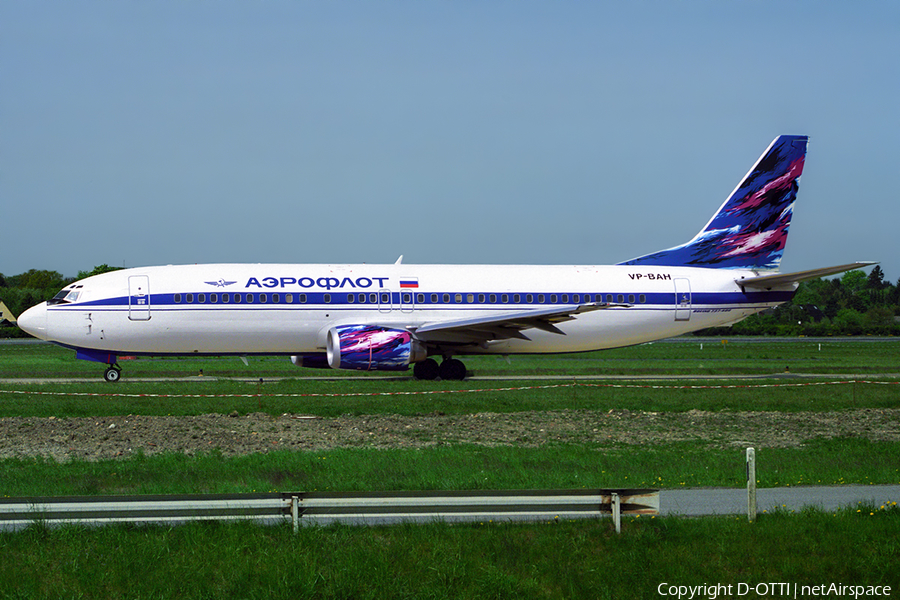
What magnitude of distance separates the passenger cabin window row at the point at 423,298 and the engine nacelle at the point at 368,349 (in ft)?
4.03

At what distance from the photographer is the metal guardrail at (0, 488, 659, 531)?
8.40 meters

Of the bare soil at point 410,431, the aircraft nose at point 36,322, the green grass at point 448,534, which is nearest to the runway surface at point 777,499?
the green grass at point 448,534

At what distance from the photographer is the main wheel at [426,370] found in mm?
30594

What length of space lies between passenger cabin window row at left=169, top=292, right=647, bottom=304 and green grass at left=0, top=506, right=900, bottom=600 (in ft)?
65.5

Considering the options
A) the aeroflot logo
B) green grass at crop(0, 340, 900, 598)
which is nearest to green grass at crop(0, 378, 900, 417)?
green grass at crop(0, 340, 900, 598)

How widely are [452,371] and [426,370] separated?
36.8 inches

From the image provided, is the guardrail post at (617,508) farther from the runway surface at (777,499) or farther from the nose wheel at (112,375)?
the nose wheel at (112,375)

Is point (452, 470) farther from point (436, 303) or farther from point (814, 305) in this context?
point (814, 305)

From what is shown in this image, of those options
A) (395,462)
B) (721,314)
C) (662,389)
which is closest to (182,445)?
(395,462)

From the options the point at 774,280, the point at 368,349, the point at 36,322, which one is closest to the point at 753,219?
the point at 774,280

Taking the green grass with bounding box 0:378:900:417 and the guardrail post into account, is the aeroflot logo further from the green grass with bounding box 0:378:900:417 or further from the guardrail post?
the guardrail post

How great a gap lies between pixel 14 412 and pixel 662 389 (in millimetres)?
17423

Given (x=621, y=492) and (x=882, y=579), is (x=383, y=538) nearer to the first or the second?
(x=621, y=492)

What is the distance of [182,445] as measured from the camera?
50.2 feet
